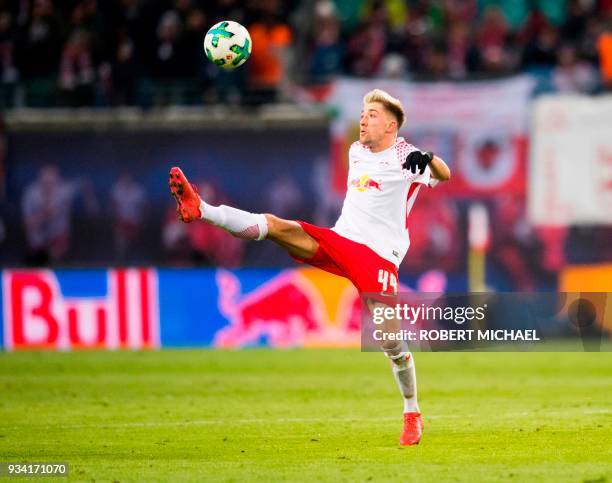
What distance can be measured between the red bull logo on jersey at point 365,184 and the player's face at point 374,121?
0.30 metres

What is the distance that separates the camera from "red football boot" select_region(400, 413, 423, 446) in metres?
10.4

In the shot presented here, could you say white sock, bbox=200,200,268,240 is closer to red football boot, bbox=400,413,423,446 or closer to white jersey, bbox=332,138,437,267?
white jersey, bbox=332,138,437,267

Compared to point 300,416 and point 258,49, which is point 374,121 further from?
point 258,49

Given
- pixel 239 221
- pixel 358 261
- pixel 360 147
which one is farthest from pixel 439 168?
pixel 239 221

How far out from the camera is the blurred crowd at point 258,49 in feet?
77.0

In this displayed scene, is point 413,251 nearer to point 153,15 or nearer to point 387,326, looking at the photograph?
point 153,15

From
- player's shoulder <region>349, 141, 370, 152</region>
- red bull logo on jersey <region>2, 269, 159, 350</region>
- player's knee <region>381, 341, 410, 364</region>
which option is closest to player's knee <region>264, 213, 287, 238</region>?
player's shoulder <region>349, 141, 370, 152</region>

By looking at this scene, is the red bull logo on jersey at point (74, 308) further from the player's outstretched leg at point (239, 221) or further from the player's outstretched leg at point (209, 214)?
the player's outstretched leg at point (209, 214)

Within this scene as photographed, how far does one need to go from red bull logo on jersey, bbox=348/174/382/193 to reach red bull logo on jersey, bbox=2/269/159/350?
10.6 metres

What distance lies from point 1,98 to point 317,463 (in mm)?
16085

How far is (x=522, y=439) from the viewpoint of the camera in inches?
420

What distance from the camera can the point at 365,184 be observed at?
10.7 metres

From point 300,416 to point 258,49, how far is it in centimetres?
1198

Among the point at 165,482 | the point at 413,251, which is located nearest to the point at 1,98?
the point at 413,251
